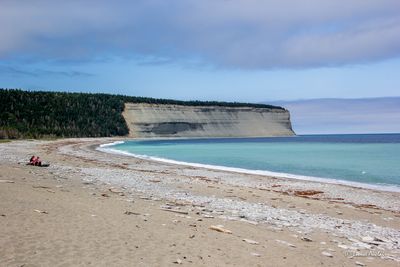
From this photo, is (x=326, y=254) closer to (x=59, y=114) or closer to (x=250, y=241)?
(x=250, y=241)

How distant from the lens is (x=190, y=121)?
17475 cm

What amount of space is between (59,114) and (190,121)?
62687 mm

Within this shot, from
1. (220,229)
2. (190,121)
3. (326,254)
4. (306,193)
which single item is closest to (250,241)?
(220,229)

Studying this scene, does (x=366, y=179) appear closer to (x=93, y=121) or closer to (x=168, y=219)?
(x=168, y=219)

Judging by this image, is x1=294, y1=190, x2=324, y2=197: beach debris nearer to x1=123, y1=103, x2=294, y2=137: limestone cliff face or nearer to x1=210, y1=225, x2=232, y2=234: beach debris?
x1=210, y1=225, x2=232, y2=234: beach debris

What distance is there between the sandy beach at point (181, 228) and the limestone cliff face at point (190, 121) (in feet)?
443

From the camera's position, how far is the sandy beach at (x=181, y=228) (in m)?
7.70

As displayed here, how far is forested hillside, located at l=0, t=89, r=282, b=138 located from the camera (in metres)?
103

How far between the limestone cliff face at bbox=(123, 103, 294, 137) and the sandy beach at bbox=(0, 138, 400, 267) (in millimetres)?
135104

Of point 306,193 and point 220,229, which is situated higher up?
point 220,229

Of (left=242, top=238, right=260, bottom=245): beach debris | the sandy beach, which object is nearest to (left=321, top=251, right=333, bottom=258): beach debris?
the sandy beach

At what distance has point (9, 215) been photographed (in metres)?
9.58

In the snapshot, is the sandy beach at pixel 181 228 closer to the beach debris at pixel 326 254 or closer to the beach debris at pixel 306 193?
the beach debris at pixel 326 254

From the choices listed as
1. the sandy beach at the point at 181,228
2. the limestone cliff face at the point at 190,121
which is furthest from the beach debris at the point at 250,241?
the limestone cliff face at the point at 190,121
